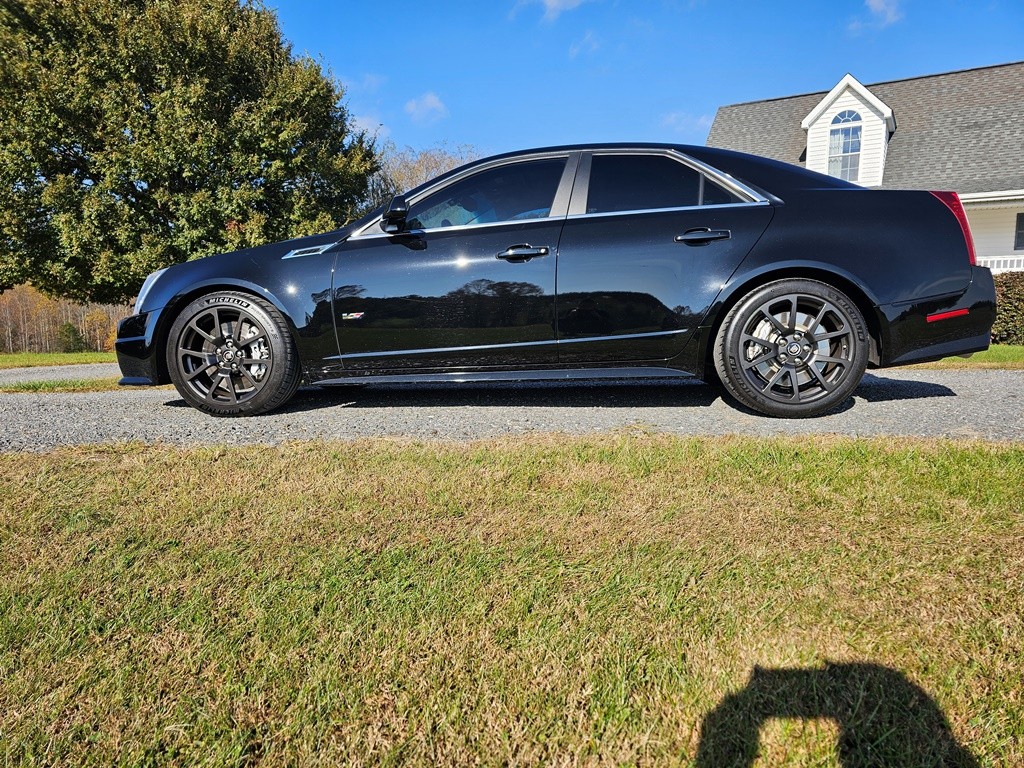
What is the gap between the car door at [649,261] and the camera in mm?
3492

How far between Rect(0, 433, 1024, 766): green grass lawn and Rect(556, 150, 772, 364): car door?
4.42 ft

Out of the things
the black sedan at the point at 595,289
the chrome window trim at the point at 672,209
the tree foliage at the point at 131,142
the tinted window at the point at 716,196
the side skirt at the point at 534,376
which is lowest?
the side skirt at the point at 534,376

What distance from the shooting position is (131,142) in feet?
49.0

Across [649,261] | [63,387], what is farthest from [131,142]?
[649,261]

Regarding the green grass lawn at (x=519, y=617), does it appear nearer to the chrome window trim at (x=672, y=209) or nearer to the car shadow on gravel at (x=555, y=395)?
the car shadow on gravel at (x=555, y=395)

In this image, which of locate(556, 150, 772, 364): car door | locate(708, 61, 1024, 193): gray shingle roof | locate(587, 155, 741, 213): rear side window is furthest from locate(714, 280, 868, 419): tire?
locate(708, 61, 1024, 193): gray shingle roof

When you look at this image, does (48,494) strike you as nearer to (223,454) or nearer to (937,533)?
(223,454)

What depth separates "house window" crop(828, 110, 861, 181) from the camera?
17.6 metres

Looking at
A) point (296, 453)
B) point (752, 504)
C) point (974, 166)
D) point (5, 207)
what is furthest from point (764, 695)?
point (974, 166)

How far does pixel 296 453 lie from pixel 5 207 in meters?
16.9

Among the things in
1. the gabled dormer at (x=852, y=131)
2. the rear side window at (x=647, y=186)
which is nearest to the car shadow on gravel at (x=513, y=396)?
the rear side window at (x=647, y=186)

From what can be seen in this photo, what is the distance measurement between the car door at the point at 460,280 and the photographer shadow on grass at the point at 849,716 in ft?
8.54

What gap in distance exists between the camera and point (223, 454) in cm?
278

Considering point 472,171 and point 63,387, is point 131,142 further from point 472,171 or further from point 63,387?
point 472,171
